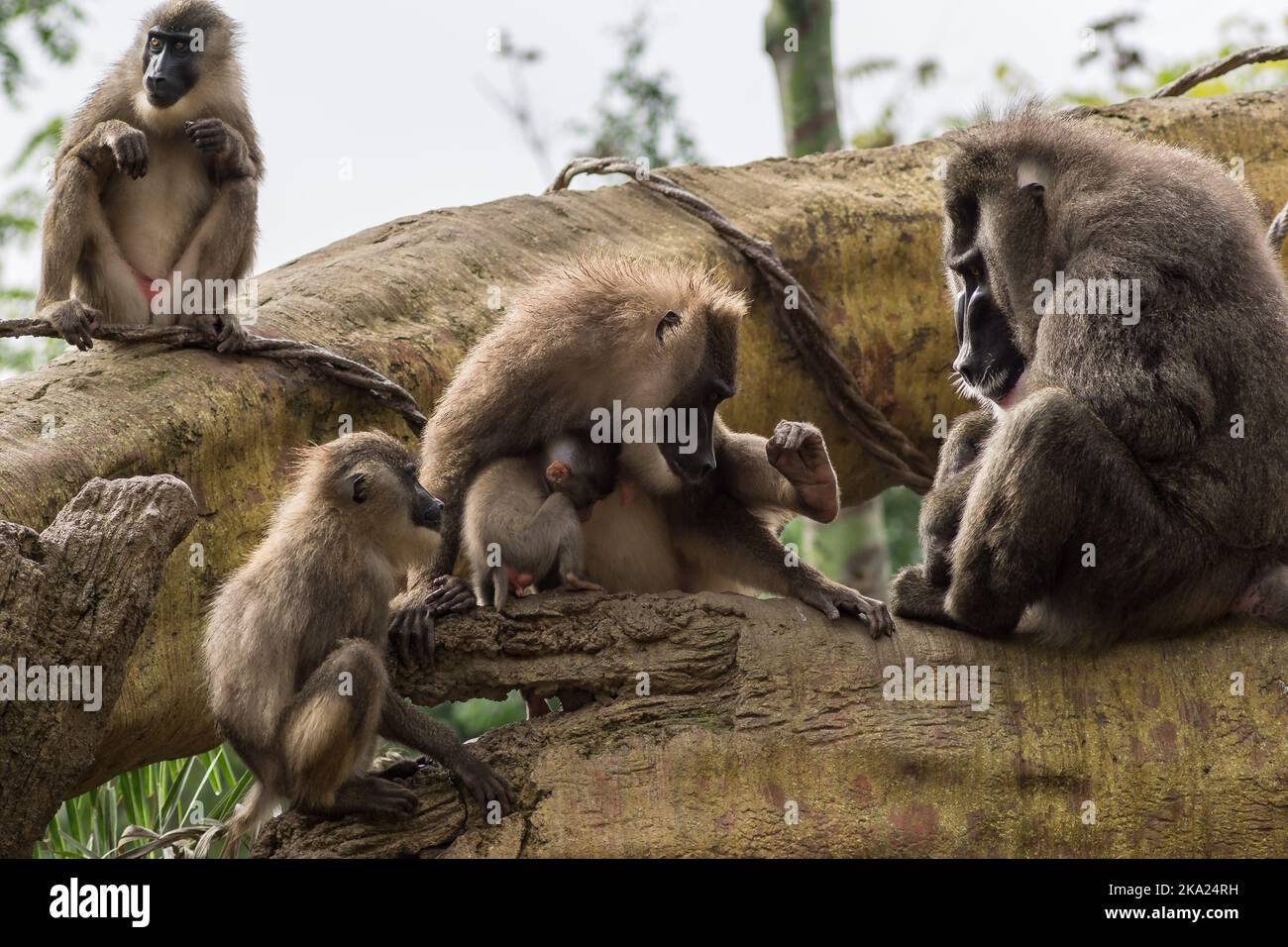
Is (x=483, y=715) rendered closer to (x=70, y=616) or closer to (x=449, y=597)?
(x=449, y=597)

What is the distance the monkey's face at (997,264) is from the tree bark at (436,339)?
2336 mm

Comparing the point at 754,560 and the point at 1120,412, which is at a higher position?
the point at 1120,412

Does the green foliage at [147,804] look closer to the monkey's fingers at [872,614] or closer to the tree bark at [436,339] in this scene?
the tree bark at [436,339]

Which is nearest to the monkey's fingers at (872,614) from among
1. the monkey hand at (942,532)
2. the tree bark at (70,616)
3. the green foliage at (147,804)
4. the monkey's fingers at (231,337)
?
the monkey hand at (942,532)

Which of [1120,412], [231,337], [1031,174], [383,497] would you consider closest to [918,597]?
[1120,412]

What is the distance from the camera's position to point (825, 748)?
4.38 meters

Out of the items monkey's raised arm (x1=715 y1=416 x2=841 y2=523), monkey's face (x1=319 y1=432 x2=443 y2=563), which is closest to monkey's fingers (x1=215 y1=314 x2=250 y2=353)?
monkey's face (x1=319 y1=432 x2=443 y2=563)

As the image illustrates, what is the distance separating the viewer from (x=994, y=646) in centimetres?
470

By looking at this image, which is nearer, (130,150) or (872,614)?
(872,614)

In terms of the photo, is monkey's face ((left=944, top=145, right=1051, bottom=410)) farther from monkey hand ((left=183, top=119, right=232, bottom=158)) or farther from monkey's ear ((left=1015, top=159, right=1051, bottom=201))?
monkey hand ((left=183, top=119, right=232, bottom=158))

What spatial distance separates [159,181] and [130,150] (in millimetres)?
437

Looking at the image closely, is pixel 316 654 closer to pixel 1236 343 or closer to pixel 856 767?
pixel 856 767

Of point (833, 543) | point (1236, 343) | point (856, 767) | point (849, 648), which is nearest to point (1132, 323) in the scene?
point (1236, 343)

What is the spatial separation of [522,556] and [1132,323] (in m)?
2.17
